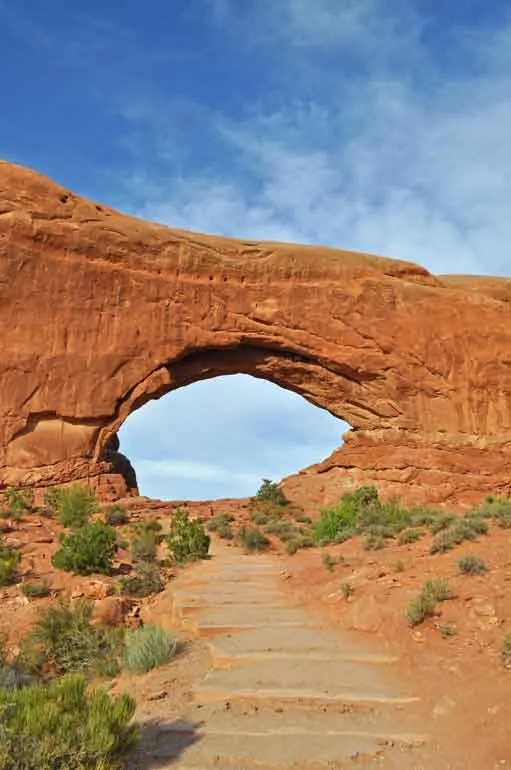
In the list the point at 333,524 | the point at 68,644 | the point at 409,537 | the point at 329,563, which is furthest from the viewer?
the point at 333,524

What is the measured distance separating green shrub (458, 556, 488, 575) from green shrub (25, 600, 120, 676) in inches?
164

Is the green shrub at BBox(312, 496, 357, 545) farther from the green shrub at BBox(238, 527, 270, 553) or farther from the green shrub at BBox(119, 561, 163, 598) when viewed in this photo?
the green shrub at BBox(119, 561, 163, 598)

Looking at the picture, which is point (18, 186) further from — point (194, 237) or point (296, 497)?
point (296, 497)

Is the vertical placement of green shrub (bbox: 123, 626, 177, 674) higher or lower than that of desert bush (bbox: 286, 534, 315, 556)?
lower

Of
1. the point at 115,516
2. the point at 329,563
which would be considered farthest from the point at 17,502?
the point at 329,563

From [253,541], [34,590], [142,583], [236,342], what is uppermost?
[236,342]

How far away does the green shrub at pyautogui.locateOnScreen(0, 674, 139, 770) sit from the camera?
3721 millimetres

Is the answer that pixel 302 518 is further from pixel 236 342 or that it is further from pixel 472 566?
pixel 472 566

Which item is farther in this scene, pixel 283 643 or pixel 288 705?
pixel 283 643

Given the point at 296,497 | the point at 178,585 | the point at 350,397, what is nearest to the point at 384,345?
the point at 350,397

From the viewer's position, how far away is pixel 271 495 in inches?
1070

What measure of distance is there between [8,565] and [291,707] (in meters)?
7.52

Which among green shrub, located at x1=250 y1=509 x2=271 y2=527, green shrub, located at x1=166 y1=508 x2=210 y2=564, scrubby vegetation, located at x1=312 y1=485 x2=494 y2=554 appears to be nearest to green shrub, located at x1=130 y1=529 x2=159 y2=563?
green shrub, located at x1=166 y1=508 x2=210 y2=564

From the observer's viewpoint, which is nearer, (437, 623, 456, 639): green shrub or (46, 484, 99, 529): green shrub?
(437, 623, 456, 639): green shrub
